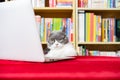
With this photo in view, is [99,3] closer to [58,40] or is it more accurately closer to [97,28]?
[97,28]

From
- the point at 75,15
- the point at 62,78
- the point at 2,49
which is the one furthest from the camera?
the point at 75,15

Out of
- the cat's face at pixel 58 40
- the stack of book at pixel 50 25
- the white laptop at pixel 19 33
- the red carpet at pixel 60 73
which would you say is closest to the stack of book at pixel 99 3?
the stack of book at pixel 50 25

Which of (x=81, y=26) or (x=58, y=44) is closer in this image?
(x=58, y=44)

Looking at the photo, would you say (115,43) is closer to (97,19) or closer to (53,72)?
(97,19)

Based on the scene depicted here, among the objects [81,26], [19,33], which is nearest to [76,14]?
[81,26]

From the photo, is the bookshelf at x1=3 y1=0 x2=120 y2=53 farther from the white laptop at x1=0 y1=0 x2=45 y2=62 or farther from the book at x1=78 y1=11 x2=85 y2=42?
the white laptop at x1=0 y1=0 x2=45 y2=62

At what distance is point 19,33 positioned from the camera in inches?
Result: 30.0

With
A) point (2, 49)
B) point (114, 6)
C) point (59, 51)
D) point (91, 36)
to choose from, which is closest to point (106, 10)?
point (114, 6)

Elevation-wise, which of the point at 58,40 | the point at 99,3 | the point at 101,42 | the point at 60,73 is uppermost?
the point at 99,3

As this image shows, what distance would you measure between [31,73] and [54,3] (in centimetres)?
177

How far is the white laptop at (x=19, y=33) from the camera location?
730 millimetres

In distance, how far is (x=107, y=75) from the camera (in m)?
0.46

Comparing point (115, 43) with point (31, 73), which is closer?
point (31, 73)

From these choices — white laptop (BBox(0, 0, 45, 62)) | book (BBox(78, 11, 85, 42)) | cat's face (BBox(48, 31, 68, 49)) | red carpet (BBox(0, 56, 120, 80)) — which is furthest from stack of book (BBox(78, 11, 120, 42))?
red carpet (BBox(0, 56, 120, 80))
